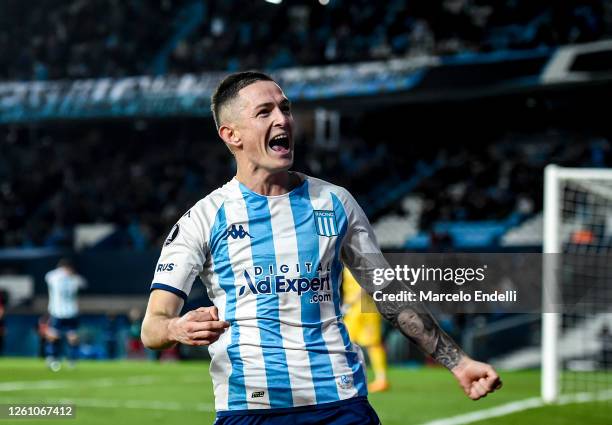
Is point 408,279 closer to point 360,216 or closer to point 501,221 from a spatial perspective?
point 360,216

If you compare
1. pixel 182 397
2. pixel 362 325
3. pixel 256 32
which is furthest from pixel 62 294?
pixel 256 32

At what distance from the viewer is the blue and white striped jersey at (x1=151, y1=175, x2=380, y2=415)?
11.3 feet

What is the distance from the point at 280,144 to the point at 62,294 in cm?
1617

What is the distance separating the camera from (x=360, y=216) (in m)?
3.76

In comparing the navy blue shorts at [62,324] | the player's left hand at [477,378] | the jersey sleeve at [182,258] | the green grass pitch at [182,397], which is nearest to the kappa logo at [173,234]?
the jersey sleeve at [182,258]

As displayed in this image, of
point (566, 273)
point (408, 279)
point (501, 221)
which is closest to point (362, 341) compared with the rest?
point (566, 273)

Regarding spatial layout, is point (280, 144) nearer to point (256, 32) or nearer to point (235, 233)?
point (235, 233)

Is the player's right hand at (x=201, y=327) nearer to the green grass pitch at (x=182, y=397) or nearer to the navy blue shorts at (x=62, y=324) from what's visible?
the green grass pitch at (x=182, y=397)

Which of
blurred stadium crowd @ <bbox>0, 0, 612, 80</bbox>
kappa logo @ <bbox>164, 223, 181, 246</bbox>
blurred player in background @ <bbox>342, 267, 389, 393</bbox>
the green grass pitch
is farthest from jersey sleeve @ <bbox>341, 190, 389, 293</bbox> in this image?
blurred stadium crowd @ <bbox>0, 0, 612, 80</bbox>

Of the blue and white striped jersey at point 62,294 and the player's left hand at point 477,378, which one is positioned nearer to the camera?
the player's left hand at point 477,378

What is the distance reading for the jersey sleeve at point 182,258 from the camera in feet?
11.4

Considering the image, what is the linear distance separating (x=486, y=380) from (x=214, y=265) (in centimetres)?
99

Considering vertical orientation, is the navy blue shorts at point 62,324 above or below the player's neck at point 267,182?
above

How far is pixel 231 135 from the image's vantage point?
3701 mm
